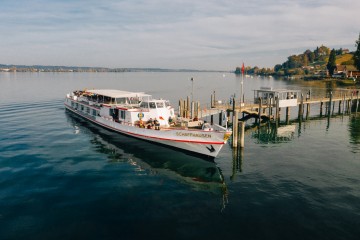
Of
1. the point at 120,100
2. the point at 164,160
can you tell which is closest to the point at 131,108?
the point at 120,100

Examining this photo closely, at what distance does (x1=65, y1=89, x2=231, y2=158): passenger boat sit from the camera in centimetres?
3086

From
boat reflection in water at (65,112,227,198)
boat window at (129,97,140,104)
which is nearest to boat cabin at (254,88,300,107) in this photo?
boat window at (129,97,140,104)

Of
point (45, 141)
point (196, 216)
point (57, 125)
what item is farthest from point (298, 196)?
point (57, 125)

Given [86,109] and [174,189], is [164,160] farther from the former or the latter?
[86,109]

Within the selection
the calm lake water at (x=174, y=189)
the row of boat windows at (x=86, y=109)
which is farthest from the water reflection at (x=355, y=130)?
the row of boat windows at (x=86, y=109)

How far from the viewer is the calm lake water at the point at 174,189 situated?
17.4 meters

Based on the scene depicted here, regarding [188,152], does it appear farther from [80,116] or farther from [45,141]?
[80,116]

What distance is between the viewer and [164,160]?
31.1 metres

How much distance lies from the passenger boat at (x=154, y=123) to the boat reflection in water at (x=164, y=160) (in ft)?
3.43

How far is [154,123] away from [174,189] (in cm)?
1421

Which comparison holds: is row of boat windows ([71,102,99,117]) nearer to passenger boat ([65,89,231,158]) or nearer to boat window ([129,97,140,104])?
passenger boat ([65,89,231,158])

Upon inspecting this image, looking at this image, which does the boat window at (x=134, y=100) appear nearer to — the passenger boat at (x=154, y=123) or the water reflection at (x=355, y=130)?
the passenger boat at (x=154, y=123)

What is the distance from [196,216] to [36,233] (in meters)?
10.2

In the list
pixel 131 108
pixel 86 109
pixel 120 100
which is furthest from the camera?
pixel 86 109
